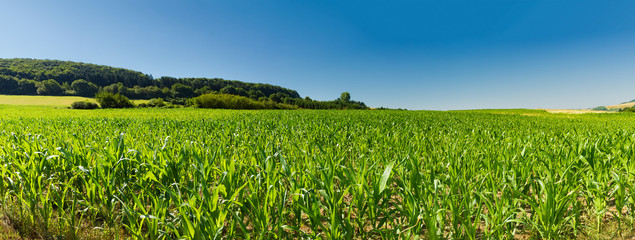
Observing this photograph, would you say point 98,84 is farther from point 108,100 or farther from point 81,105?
point 81,105

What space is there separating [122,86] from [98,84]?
31.4 meters

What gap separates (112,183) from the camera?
246cm

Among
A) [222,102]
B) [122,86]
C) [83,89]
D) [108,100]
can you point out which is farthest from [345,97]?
[83,89]

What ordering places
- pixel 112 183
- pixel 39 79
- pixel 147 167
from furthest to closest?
pixel 39 79 < pixel 147 167 < pixel 112 183

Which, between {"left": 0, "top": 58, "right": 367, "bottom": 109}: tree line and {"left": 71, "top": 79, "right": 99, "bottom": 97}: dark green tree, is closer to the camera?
{"left": 0, "top": 58, "right": 367, "bottom": 109}: tree line

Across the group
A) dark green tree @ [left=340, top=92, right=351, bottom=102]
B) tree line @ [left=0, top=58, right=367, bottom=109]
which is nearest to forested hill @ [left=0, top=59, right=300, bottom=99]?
tree line @ [left=0, top=58, right=367, bottom=109]

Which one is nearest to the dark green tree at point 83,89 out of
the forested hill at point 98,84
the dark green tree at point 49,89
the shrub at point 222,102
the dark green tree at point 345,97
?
the forested hill at point 98,84

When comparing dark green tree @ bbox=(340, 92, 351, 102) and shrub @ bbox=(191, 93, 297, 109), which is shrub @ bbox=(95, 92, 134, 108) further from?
dark green tree @ bbox=(340, 92, 351, 102)

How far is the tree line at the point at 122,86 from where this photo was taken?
92938 millimetres

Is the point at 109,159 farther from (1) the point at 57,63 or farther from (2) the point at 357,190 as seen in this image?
(1) the point at 57,63

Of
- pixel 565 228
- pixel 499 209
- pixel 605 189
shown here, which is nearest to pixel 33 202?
pixel 499 209

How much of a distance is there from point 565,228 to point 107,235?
4781mm

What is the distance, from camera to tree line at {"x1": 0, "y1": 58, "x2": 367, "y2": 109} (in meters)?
92.9

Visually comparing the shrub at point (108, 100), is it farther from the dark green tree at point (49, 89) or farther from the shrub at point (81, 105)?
the dark green tree at point (49, 89)
